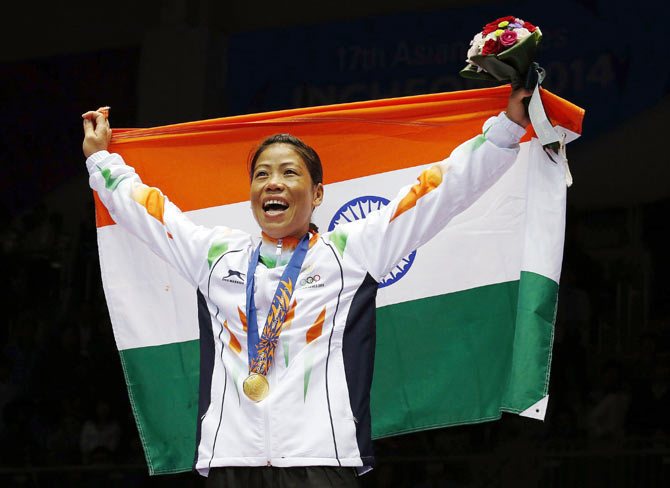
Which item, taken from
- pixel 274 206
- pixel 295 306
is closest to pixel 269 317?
pixel 295 306

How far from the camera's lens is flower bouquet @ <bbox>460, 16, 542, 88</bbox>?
3414 millimetres

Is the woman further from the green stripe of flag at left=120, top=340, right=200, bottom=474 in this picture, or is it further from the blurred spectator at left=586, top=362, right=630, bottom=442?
the blurred spectator at left=586, top=362, right=630, bottom=442

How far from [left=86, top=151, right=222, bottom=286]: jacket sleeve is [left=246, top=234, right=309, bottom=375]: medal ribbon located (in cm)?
27

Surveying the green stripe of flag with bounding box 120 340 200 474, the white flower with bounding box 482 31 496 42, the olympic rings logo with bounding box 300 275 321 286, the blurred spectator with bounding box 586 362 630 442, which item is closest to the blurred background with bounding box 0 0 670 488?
the blurred spectator with bounding box 586 362 630 442

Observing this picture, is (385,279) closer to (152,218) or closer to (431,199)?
(431,199)

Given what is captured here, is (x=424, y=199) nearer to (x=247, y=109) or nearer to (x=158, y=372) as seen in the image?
(x=158, y=372)

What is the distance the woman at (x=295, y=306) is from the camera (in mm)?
3176

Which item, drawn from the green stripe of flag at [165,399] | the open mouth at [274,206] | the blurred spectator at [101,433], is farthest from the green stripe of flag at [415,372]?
the blurred spectator at [101,433]

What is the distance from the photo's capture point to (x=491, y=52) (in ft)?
11.3

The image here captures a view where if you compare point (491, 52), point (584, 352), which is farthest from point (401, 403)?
point (584, 352)

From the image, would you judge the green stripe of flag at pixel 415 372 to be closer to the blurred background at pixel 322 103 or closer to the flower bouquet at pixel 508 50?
the flower bouquet at pixel 508 50

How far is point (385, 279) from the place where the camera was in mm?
4230

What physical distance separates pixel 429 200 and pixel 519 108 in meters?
0.43

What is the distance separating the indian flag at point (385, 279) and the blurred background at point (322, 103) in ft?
6.02
